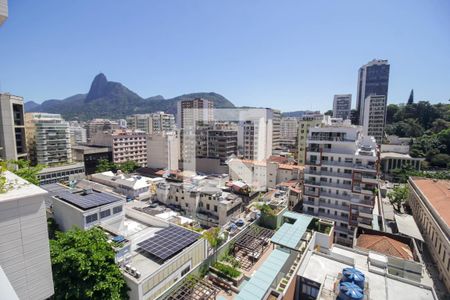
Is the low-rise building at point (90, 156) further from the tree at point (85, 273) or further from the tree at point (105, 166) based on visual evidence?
the tree at point (85, 273)

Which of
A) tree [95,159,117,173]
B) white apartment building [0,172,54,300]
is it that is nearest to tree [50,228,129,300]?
white apartment building [0,172,54,300]

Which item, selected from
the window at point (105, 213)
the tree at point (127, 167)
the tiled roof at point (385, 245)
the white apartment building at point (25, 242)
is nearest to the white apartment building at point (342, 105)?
the tree at point (127, 167)

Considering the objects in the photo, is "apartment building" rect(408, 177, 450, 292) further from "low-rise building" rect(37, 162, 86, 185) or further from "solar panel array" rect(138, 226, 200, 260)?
"low-rise building" rect(37, 162, 86, 185)

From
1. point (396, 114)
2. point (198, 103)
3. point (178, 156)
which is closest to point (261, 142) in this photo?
point (178, 156)

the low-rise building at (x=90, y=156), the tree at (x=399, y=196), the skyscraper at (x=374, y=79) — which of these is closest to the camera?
the tree at (x=399, y=196)

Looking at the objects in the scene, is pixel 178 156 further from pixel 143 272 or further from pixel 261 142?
pixel 143 272
